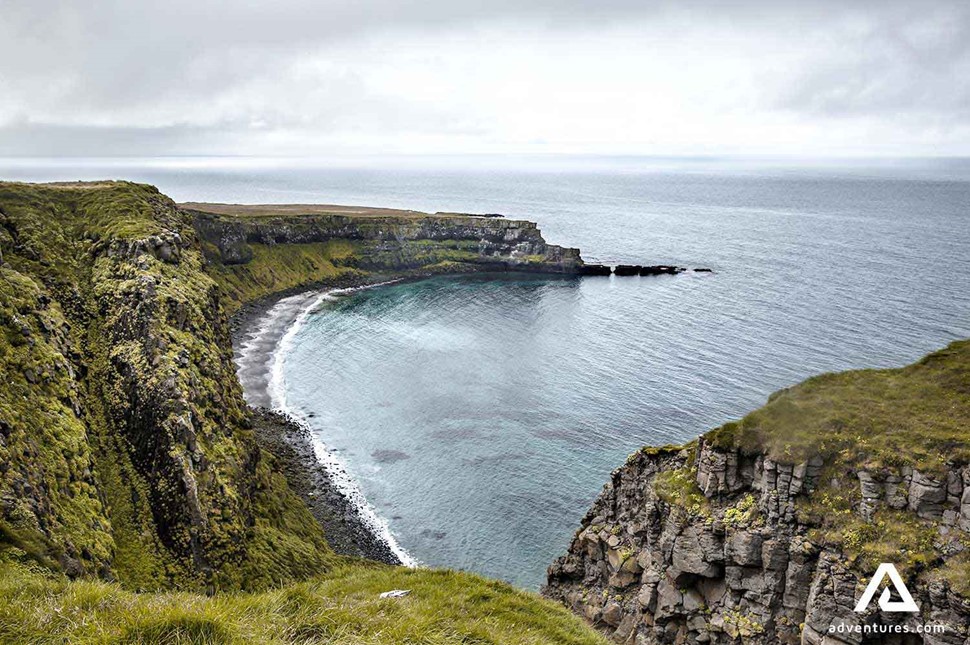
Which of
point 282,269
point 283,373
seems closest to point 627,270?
point 282,269

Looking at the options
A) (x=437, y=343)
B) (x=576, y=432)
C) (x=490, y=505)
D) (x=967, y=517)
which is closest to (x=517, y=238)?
(x=437, y=343)

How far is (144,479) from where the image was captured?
39625 millimetres

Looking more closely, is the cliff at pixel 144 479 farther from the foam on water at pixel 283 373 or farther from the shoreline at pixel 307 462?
the foam on water at pixel 283 373

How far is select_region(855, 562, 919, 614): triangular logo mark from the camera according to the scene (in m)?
22.5

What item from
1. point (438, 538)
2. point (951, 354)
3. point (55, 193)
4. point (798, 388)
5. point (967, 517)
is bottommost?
point (438, 538)

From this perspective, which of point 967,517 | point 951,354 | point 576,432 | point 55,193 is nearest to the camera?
point 967,517

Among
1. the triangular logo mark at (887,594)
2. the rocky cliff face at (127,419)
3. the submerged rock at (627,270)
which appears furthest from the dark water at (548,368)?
the triangular logo mark at (887,594)

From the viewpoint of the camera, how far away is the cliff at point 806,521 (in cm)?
2356

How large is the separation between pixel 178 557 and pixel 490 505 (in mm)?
29909

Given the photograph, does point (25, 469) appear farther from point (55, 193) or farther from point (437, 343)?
point (437, 343)

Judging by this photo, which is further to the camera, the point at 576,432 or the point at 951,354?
the point at 576,432

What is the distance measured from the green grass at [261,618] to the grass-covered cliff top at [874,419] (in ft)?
42.3

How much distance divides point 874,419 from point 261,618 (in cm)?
2654

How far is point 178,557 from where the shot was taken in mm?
36875
